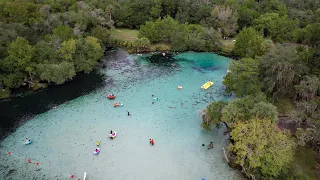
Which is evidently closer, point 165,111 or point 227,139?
point 227,139


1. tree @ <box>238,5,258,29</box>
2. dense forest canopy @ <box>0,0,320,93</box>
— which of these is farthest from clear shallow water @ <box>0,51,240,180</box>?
tree @ <box>238,5,258,29</box>

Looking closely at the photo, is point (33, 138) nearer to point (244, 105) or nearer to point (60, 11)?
point (244, 105)

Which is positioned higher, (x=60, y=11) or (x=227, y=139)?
(x=60, y=11)

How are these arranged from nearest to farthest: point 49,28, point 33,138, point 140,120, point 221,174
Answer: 1. point 221,174
2. point 33,138
3. point 140,120
4. point 49,28

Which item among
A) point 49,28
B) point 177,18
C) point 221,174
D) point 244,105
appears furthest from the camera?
point 177,18

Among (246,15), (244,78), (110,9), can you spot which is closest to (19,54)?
(110,9)

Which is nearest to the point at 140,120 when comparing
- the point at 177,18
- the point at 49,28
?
the point at 49,28

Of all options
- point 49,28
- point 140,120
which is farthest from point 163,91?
point 49,28
